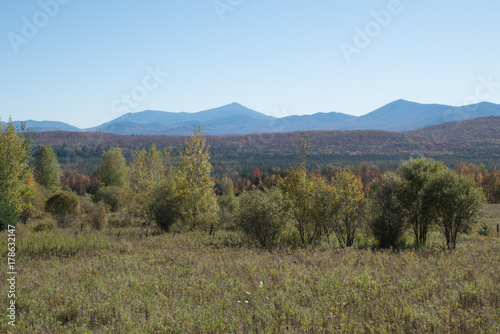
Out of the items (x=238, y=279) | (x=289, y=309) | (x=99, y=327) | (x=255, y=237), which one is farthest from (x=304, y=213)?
(x=99, y=327)

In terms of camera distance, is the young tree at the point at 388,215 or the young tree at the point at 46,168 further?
the young tree at the point at 46,168

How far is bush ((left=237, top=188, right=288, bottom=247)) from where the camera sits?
17953 millimetres

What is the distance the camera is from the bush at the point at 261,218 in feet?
58.9

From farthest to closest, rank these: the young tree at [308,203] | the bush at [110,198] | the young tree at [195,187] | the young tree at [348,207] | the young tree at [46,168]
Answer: the young tree at [46,168] < the bush at [110,198] < the young tree at [195,187] < the young tree at [308,203] < the young tree at [348,207]

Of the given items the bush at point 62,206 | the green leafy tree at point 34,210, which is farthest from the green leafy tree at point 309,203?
the green leafy tree at point 34,210

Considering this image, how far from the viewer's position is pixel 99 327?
24.0ft

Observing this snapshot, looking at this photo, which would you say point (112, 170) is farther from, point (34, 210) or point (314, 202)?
point (314, 202)

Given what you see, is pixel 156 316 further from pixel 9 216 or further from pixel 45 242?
pixel 9 216

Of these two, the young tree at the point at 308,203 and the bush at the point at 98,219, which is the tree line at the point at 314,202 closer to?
the young tree at the point at 308,203

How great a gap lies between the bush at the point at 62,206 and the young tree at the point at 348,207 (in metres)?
27.1

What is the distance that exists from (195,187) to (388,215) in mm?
14454

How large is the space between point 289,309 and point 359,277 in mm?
3376

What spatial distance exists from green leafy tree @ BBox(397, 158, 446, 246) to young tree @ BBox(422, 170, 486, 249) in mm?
548

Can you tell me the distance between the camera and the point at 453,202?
16281 mm
